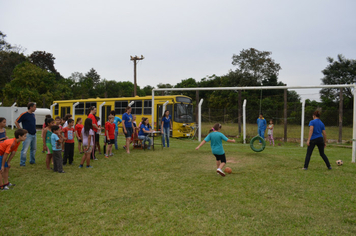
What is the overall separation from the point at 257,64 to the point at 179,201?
36.6m

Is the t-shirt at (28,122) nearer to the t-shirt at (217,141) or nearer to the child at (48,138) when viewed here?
the child at (48,138)

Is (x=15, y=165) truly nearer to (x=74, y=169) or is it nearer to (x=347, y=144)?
(x=74, y=169)

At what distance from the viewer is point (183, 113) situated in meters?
17.6

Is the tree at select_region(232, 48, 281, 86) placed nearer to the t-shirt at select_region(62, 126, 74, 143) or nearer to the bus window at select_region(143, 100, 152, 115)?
the bus window at select_region(143, 100, 152, 115)

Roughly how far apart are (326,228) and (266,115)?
618 inches

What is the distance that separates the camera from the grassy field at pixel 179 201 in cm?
386

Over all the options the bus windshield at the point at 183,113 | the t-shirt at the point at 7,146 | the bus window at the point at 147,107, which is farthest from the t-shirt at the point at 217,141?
the bus window at the point at 147,107

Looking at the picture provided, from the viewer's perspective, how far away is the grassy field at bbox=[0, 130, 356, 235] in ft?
12.7

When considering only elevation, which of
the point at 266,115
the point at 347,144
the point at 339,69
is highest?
the point at 339,69

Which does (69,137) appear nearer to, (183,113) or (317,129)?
(317,129)

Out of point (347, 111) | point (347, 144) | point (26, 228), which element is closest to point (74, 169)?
point (26, 228)

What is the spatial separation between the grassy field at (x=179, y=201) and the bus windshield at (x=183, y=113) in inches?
368

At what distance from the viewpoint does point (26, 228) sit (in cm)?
385

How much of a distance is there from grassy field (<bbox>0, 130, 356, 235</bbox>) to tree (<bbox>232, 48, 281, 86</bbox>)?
32.1m
